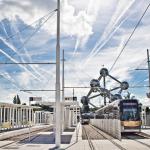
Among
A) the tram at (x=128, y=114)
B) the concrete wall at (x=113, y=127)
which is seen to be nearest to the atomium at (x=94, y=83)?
the concrete wall at (x=113, y=127)

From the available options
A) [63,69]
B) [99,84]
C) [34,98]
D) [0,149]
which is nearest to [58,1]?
[34,98]

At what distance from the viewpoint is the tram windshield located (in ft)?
123

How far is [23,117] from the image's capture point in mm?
70562

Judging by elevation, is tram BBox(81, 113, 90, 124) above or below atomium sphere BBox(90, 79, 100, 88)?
below

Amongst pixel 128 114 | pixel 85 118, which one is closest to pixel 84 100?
pixel 85 118

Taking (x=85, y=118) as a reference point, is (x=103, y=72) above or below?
above

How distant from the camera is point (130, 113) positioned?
37656 mm

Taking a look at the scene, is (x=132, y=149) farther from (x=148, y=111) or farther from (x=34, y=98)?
(x=148, y=111)

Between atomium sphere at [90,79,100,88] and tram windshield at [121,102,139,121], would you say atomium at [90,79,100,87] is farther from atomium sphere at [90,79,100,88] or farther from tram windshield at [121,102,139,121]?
tram windshield at [121,102,139,121]

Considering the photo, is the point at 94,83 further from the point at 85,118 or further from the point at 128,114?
the point at 128,114

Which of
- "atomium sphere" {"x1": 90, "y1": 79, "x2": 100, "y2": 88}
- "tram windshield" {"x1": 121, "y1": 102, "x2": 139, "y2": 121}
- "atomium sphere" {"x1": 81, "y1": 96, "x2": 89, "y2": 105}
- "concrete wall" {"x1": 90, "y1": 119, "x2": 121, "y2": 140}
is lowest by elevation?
"concrete wall" {"x1": 90, "y1": 119, "x2": 121, "y2": 140}

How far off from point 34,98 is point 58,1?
22.2ft

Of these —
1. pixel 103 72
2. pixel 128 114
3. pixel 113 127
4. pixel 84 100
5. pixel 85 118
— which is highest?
pixel 103 72

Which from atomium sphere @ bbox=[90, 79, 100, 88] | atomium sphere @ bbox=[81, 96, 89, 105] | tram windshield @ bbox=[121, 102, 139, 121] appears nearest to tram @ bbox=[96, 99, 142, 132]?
tram windshield @ bbox=[121, 102, 139, 121]
